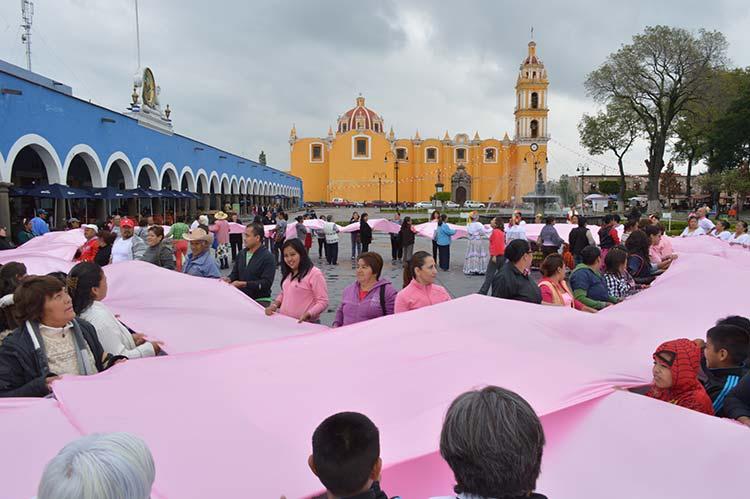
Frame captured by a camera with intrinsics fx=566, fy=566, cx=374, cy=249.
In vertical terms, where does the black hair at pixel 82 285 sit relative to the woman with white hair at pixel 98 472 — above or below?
above

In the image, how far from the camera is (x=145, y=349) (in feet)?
11.9

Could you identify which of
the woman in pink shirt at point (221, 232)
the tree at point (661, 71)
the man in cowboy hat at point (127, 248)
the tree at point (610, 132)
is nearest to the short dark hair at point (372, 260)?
the man in cowboy hat at point (127, 248)

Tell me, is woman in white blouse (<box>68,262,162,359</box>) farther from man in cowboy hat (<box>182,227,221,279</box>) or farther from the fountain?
the fountain

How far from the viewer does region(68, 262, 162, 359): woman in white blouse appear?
3.48 metres

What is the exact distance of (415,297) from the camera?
14.4ft

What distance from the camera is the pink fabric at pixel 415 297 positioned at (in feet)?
14.3

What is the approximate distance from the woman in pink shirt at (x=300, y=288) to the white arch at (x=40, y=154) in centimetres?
1477

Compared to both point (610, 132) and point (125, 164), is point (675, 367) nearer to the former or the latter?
point (125, 164)

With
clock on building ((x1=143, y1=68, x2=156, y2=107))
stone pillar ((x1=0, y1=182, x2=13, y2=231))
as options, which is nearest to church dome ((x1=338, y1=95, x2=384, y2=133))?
clock on building ((x1=143, y1=68, x2=156, y2=107))

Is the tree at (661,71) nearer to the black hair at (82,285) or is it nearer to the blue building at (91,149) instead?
the blue building at (91,149)

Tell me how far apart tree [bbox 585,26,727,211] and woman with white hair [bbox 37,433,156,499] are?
126 ft

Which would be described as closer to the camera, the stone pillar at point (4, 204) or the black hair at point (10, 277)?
the black hair at point (10, 277)

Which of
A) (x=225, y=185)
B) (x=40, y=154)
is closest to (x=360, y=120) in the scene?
(x=225, y=185)

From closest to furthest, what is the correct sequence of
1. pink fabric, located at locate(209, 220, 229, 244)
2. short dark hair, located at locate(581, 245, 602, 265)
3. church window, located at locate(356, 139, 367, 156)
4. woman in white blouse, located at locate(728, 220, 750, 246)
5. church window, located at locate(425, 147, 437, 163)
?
short dark hair, located at locate(581, 245, 602, 265) → woman in white blouse, located at locate(728, 220, 750, 246) → pink fabric, located at locate(209, 220, 229, 244) → church window, located at locate(356, 139, 367, 156) → church window, located at locate(425, 147, 437, 163)
